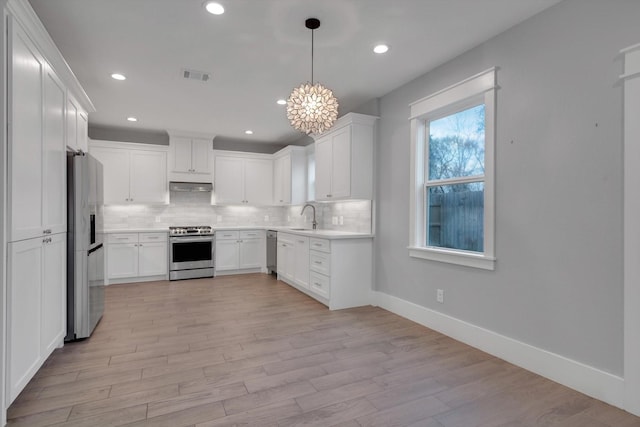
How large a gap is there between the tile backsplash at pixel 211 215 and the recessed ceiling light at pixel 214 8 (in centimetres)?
299

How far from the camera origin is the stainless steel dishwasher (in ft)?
20.0

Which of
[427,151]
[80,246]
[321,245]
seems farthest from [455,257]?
[80,246]

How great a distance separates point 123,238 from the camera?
18.3 ft

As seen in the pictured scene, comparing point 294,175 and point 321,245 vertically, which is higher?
point 294,175

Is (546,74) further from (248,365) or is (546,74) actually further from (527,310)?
(248,365)

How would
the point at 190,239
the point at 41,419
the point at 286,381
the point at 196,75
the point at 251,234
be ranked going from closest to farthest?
the point at 41,419 → the point at 286,381 → the point at 196,75 → the point at 190,239 → the point at 251,234

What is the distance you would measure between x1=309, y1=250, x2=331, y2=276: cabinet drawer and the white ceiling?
208cm

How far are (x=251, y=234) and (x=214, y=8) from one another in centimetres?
461

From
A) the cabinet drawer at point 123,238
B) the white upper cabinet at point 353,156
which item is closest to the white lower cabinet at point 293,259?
the white upper cabinet at point 353,156

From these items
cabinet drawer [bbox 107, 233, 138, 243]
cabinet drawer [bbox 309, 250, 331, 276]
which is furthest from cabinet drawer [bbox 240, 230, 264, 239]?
cabinet drawer [bbox 309, 250, 331, 276]

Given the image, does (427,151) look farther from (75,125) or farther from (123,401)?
(75,125)

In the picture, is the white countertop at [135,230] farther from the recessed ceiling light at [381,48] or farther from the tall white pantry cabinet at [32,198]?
the recessed ceiling light at [381,48]

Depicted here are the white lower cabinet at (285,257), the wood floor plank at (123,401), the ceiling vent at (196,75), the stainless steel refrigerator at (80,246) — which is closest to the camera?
the wood floor plank at (123,401)

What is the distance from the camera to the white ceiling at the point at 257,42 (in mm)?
2436
